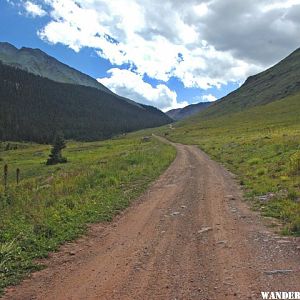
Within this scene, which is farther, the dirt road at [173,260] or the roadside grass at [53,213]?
the roadside grass at [53,213]

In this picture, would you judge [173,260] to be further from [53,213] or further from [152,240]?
[53,213]

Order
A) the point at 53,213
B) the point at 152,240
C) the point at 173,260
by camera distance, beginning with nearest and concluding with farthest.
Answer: the point at 173,260 < the point at 152,240 < the point at 53,213

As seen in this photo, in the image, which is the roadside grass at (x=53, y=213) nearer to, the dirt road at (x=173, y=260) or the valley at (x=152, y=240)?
the valley at (x=152, y=240)

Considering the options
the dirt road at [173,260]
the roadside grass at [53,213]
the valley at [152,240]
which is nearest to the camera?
the dirt road at [173,260]

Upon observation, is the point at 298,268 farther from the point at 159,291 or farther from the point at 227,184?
the point at 227,184

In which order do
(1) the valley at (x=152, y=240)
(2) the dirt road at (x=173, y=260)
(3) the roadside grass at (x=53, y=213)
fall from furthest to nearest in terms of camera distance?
(3) the roadside grass at (x=53, y=213), (1) the valley at (x=152, y=240), (2) the dirt road at (x=173, y=260)

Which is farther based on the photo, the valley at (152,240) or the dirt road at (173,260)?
the valley at (152,240)

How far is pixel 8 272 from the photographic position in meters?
8.30

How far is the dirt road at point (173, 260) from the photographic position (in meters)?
7.30

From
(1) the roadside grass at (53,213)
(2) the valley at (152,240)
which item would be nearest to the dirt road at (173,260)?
(2) the valley at (152,240)

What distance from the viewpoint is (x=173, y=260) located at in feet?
29.3

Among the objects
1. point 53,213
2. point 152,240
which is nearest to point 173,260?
point 152,240

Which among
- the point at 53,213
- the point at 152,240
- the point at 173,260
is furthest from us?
the point at 53,213

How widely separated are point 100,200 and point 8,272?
789cm
